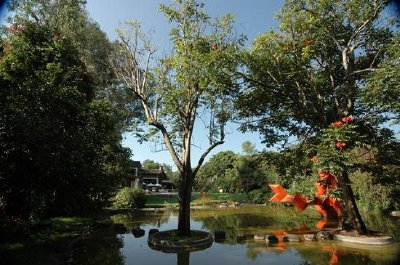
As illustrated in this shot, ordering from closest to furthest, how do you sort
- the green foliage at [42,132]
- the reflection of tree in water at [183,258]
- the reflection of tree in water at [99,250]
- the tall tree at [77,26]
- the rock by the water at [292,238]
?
the reflection of tree in water at [99,250] < the reflection of tree in water at [183,258] < the green foliage at [42,132] < the rock by the water at [292,238] < the tall tree at [77,26]

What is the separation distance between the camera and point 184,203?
16.1m

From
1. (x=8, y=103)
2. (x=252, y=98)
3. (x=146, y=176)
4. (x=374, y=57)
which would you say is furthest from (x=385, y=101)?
(x=146, y=176)

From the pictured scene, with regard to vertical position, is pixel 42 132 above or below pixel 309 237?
above

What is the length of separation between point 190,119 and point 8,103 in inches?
312

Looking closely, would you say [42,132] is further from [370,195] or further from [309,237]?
[370,195]

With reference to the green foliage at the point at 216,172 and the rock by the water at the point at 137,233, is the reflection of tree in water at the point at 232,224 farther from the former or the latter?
the green foliage at the point at 216,172

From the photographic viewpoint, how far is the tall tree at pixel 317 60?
15.3 meters

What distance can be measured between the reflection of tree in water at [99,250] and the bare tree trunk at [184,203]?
2785 mm

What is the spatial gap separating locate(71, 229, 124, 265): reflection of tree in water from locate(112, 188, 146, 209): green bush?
1299 centimetres

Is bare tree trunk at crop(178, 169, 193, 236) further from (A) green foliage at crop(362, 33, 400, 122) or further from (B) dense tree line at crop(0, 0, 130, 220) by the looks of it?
(A) green foliage at crop(362, 33, 400, 122)

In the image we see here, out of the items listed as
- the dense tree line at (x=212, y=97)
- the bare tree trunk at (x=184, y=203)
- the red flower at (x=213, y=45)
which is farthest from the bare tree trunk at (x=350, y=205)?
the red flower at (x=213, y=45)

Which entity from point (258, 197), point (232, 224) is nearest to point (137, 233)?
point (232, 224)

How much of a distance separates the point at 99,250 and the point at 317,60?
13.2 metres

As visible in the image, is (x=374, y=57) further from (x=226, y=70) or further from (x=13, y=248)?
(x=13, y=248)
